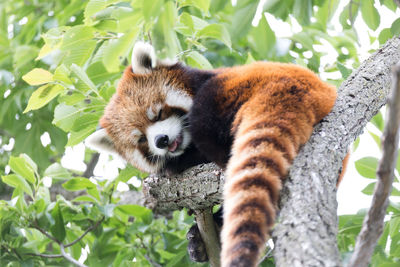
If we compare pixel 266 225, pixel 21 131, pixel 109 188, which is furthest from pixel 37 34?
pixel 266 225

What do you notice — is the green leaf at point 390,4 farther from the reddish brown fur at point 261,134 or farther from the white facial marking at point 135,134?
the white facial marking at point 135,134

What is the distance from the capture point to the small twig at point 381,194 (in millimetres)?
1584

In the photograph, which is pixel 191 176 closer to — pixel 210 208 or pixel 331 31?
pixel 210 208

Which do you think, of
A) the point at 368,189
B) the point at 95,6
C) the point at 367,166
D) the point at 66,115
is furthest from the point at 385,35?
the point at 66,115

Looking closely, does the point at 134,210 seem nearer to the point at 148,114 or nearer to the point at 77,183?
the point at 77,183

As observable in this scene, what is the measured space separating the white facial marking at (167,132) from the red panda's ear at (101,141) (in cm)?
50

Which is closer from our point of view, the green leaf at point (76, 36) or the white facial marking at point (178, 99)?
the green leaf at point (76, 36)

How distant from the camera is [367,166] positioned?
10.8 ft

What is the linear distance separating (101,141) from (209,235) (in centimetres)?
140

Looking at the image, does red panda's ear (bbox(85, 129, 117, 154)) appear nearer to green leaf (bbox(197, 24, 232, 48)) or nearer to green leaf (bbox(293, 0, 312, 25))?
green leaf (bbox(197, 24, 232, 48))

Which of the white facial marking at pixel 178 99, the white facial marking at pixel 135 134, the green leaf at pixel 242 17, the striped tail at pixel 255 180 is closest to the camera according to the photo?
the striped tail at pixel 255 180

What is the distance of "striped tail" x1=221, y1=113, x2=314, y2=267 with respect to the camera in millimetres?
1696

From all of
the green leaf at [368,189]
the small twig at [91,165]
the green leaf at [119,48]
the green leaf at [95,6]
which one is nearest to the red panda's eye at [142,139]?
the green leaf at [95,6]

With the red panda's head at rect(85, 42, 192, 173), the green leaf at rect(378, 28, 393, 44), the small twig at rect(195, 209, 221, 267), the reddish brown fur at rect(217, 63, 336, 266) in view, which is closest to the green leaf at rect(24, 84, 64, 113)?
the red panda's head at rect(85, 42, 192, 173)
